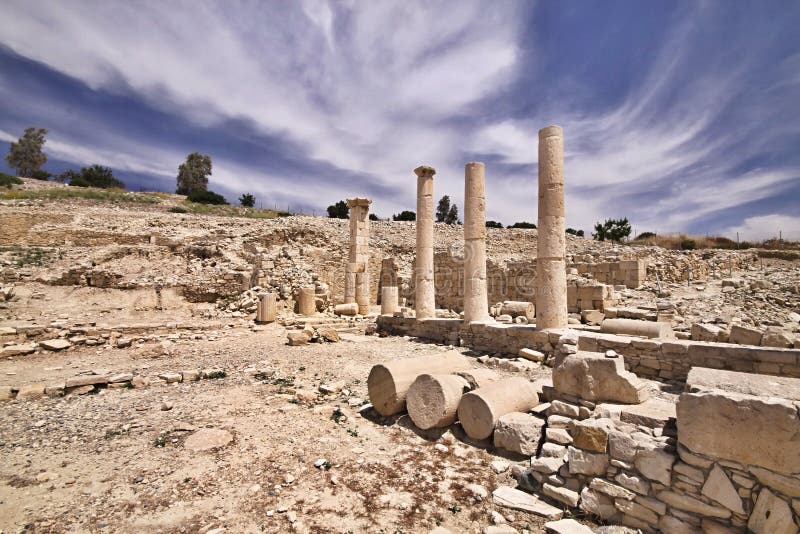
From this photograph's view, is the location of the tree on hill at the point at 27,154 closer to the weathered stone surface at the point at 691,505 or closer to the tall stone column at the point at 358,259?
the tall stone column at the point at 358,259

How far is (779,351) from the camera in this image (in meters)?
6.09

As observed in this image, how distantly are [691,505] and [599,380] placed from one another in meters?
1.89

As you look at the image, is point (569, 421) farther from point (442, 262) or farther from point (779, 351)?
point (442, 262)

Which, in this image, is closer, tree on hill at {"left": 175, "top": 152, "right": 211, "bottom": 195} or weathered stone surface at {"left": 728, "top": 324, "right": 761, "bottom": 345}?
weathered stone surface at {"left": 728, "top": 324, "right": 761, "bottom": 345}

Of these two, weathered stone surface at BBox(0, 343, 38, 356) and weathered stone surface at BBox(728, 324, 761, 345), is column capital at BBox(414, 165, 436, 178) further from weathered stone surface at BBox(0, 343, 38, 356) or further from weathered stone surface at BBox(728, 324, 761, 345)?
weathered stone surface at BBox(0, 343, 38, 356)

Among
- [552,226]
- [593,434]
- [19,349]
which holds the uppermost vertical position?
[552,226]

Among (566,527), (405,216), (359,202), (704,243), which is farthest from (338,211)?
(566,527)

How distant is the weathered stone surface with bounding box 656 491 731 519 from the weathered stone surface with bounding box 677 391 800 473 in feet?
1.38

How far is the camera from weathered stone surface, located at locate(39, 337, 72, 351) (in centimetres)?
998

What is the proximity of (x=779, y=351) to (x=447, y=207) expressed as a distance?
53.0 metres

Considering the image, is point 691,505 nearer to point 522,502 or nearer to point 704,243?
point 522,502

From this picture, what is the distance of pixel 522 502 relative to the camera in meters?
3.96

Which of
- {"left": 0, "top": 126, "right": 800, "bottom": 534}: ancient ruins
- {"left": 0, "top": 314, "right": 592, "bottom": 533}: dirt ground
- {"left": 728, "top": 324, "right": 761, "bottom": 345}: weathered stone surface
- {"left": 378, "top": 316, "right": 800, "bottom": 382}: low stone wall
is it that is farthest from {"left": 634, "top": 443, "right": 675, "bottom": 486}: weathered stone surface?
{"left": 728, "top": 324, "right": 761, "bottom": 345}: weathered stone surface

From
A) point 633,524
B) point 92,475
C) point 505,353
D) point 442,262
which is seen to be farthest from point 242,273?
point 633,524
